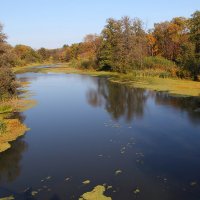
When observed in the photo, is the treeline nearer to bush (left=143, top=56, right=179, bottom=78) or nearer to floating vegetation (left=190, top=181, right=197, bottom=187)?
bush (left=143, top=56, right=179, bottom=78)

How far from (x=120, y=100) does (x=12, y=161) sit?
1729cm

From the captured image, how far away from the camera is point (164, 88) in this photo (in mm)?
36844

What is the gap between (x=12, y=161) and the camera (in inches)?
582

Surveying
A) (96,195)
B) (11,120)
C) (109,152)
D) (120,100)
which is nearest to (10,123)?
(11,120)

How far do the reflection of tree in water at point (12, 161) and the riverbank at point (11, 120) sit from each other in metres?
0.42

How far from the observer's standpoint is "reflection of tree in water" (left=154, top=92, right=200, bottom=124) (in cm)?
2350

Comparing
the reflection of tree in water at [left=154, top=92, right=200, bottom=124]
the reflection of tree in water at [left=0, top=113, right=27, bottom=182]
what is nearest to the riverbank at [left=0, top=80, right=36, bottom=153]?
the reflection of tree in water at [left=0, top=113, right=27, bottom=182]

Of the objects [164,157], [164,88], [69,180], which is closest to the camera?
[69,180]

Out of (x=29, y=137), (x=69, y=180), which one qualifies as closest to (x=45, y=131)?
(x=29, y=137)

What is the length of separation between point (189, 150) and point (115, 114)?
938 cm

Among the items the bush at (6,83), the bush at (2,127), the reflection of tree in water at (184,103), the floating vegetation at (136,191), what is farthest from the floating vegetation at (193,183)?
the bush at (6,83)

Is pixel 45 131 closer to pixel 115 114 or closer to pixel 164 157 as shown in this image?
pixel 115 114

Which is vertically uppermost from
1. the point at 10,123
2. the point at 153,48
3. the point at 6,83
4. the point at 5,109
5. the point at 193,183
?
Answer: the point at 153,48

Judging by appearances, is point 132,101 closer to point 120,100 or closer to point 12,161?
point 120,100
